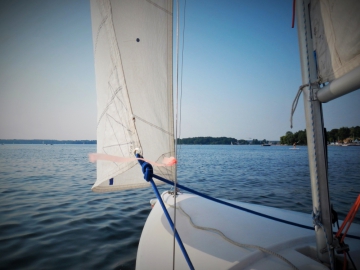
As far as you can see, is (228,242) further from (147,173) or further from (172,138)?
(172,138)

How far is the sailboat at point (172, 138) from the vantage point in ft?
5.04

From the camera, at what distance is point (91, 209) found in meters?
5.80

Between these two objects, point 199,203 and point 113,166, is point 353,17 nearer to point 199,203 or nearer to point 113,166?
point 113,166

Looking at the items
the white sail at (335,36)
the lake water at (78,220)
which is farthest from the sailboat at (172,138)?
the lake water at (78,220)

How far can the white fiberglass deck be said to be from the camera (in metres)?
1.74

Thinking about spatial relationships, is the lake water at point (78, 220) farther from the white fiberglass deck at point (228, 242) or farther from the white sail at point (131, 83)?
the white sail at point (131, 83)

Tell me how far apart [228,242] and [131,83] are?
2811mm

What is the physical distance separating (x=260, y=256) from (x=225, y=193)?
278 inches

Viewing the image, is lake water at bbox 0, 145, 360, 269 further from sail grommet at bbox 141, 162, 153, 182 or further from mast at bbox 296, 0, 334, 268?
mast at bbox 296, 0, 334, 268

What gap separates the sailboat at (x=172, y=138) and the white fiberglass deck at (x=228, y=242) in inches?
0.5

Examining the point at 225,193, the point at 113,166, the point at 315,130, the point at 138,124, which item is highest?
the point at 138,124

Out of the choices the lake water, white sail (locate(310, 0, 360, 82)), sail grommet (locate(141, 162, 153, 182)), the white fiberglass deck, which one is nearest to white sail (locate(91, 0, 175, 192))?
sail grommet (locate(141, 162, 153, 182))

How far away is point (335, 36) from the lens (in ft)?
Answer: 4.81

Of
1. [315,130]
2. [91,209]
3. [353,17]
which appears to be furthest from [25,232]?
[353,17]
